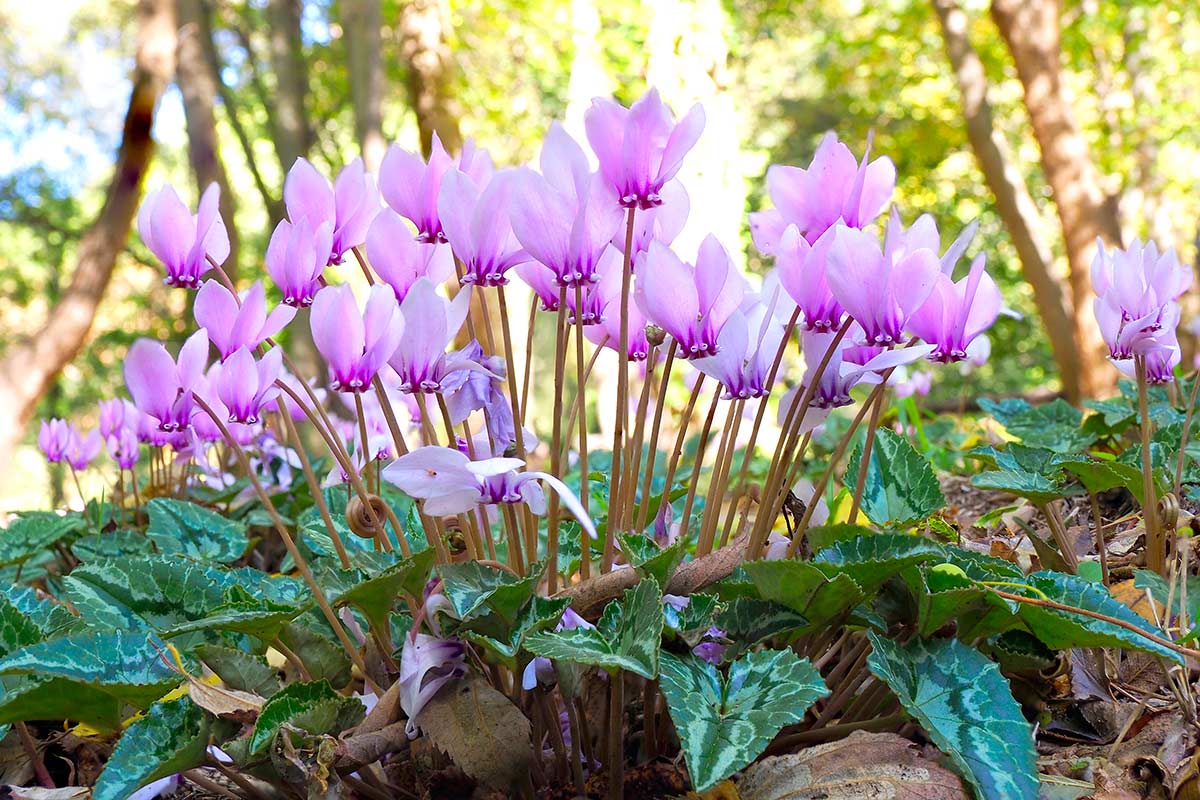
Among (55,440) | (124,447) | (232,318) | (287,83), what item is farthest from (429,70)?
(232,318)

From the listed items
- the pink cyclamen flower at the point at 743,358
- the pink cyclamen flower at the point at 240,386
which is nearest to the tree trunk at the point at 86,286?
the pink cyclamen flower at the point at 240,386

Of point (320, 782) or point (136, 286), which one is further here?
point (136, 286)

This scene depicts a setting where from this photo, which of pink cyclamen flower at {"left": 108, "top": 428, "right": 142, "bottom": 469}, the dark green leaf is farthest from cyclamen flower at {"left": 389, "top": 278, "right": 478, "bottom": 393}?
pink cyclamen flower at {"left": 108, "top": 428, "right": 142, "bottom": 469}

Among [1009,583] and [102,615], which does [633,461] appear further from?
[102,615]

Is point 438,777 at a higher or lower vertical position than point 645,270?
lower

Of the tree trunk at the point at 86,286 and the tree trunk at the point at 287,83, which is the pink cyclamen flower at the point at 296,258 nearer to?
the tree trunk at the point at 86,286

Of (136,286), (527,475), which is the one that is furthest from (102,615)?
(136,286)

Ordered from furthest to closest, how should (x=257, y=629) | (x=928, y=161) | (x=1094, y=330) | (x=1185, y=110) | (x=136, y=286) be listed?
(x=136, y=286)
(x=928, y=161)
(x=1185, y=110)
(x=1094, y=330)
(x=257, y=629)

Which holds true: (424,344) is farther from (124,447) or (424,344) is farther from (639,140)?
(124,447)
